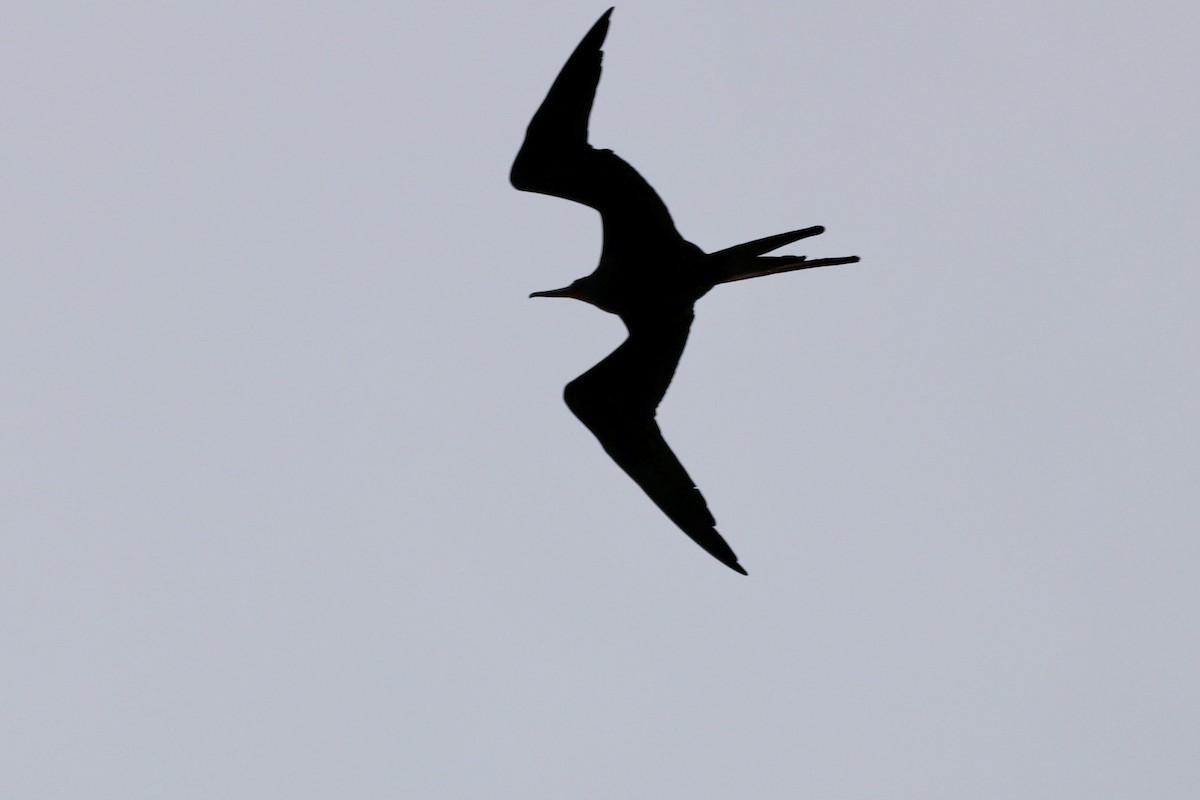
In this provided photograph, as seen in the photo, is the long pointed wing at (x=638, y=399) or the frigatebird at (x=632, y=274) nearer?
the frigatebird at (x=632, y=274)

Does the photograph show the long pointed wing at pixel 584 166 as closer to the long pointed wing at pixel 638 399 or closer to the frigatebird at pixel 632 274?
the frigatebird at pixel 632 274

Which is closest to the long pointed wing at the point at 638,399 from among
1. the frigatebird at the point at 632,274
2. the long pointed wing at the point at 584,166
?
the frigatebird at the point at 632,274

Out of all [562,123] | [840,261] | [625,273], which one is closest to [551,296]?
[625,273]

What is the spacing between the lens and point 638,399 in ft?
29.2

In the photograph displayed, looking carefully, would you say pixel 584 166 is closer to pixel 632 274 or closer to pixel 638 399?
pixel 632 274

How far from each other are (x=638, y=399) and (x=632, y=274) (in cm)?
83

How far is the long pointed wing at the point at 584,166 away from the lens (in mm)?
8094

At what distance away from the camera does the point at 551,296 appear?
9.03 meters

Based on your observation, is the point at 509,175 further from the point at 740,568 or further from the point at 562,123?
the point at 740,568

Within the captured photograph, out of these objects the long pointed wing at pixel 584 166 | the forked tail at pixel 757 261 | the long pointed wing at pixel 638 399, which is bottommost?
the long pointed wing at pixel 638 399

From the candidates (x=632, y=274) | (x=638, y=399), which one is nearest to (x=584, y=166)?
(x=632, y=274)

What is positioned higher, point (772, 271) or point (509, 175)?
point (509, 175)

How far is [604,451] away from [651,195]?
1.70 metres

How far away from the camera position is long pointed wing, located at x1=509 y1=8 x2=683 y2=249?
8.09m
